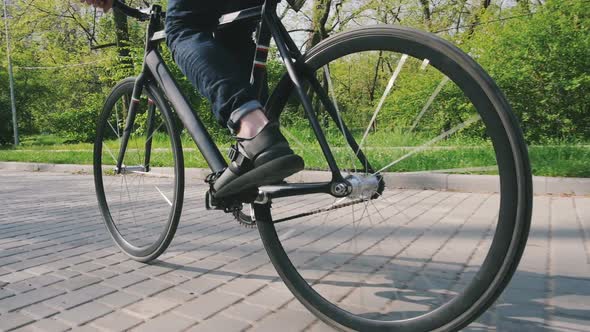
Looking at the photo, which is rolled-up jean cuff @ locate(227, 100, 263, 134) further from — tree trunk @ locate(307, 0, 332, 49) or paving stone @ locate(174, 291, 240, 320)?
tree trunk @ locate(307, 0, 332, 49)

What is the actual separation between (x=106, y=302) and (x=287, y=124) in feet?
3.77

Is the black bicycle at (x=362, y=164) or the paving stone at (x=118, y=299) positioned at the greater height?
the black bicycle at (x=362, y=164)

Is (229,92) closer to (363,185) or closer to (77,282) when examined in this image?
(363,185)

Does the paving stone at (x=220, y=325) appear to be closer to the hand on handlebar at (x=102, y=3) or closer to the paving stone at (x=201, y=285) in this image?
the paving stone at (x=201, y=285)

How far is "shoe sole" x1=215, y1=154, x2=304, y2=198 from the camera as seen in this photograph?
5.43 feet

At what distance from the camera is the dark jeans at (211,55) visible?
177 centimetres

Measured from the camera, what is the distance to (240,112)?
67.7 inches

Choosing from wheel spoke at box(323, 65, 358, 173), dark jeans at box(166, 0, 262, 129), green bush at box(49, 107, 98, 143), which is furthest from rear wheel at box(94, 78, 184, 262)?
green bush at box(49, 107, 98, 143)

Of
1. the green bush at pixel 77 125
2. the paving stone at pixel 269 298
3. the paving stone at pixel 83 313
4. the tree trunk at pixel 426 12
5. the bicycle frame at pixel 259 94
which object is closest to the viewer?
the bicycle frame at pixel 259 94

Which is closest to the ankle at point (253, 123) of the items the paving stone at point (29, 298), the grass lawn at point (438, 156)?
the grass lawn at point (438, 156)

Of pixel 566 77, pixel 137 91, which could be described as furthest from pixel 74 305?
pixel 566 77

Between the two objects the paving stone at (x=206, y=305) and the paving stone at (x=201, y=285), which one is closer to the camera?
the paving stone at (x=206, y=305)

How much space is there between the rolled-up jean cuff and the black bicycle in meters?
0.17

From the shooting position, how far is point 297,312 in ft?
6.80
